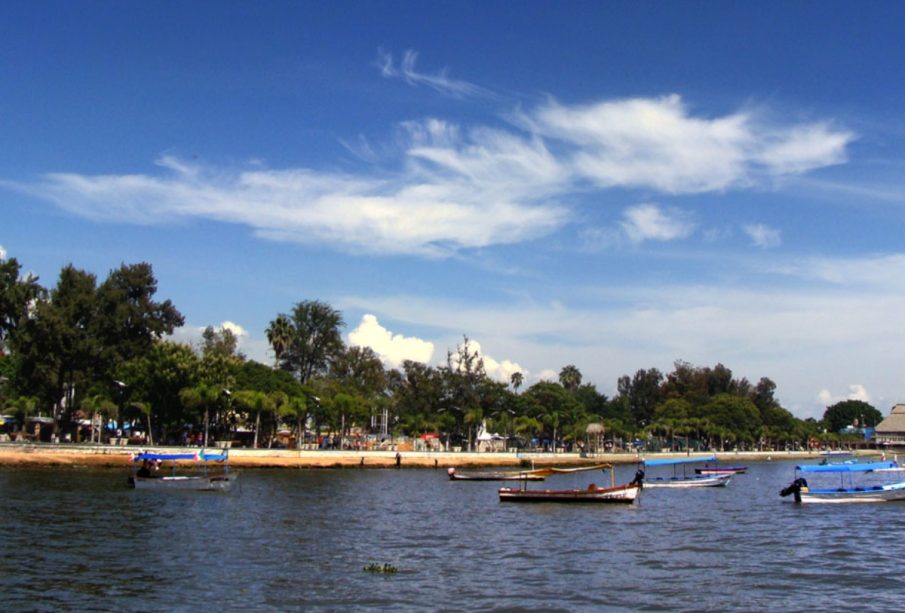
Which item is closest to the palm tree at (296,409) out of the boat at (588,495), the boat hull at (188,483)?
the boat hull at (188,483)

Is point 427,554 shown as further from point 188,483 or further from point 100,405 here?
point 100,405

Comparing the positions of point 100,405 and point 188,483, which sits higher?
point 100,405

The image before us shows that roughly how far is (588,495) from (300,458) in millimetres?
48094

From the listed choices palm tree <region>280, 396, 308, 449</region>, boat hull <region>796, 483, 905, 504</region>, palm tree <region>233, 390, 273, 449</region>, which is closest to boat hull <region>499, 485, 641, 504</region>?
boat hull <region>796, 483, 905, 504</region>

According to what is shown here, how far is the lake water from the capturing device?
2495 centimetres

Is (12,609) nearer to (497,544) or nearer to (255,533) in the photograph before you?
(255,533)

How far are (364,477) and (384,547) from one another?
4883 cm

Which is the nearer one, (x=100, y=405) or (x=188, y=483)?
(x=188, y=483)

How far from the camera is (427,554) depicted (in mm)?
33438

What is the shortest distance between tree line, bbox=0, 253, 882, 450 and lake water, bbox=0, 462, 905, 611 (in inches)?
1456

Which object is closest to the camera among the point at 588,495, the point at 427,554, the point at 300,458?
the point at 427,554

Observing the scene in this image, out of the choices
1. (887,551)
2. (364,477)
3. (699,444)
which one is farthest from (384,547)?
(699,444)

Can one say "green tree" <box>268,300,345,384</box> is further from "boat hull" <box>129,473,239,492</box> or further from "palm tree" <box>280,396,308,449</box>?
"boat hull" <box>129,473,239,492</box>

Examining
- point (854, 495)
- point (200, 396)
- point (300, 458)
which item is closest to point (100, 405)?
point (200, 396)
